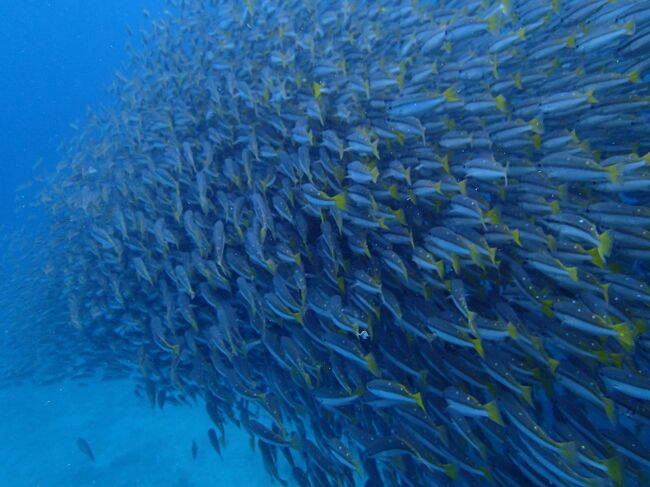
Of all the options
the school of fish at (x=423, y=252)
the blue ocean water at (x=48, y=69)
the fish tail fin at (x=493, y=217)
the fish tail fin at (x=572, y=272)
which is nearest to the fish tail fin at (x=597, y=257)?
the school of fish at (x=423, y=252)

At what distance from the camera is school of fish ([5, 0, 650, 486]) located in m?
3.41

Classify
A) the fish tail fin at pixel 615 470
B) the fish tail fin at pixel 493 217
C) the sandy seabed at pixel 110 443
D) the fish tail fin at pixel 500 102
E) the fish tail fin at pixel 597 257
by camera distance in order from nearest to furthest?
the fish tail fin at pixel 615 470
the fish tail fin at pixel 597 257
the fish tail fin at pixel 493 217
the fish tail fin at pixel 500 102
the sandy seabed at pixel 110 443

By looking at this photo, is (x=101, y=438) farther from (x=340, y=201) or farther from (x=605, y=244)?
(x=605, y=244)

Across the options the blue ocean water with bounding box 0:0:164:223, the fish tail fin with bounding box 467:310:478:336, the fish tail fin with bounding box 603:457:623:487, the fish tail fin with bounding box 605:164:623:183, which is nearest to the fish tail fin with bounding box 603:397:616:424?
the fish tail fin with bounding box 603:457:623:487

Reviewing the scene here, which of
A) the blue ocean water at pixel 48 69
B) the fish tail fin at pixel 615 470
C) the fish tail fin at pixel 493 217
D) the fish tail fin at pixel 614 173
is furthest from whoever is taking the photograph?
the blue ocean water at pixel 48 69

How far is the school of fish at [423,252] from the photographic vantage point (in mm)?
3414

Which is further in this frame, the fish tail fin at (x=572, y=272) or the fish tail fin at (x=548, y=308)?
the fish tail fin at (x=548, y=308)

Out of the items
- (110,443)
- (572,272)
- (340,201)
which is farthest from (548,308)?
(110,443)

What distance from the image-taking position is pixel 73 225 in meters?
9.43

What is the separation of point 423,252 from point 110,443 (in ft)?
30.5

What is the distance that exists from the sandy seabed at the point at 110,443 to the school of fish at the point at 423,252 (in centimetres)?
261

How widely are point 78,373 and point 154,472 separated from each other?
3562mm

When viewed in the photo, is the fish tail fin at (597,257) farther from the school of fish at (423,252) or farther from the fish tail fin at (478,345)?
the fish tail fin at (478,345)

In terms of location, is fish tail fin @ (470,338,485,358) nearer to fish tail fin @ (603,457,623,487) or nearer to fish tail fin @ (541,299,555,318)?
fish tail fin @ (541,299,555,318)
